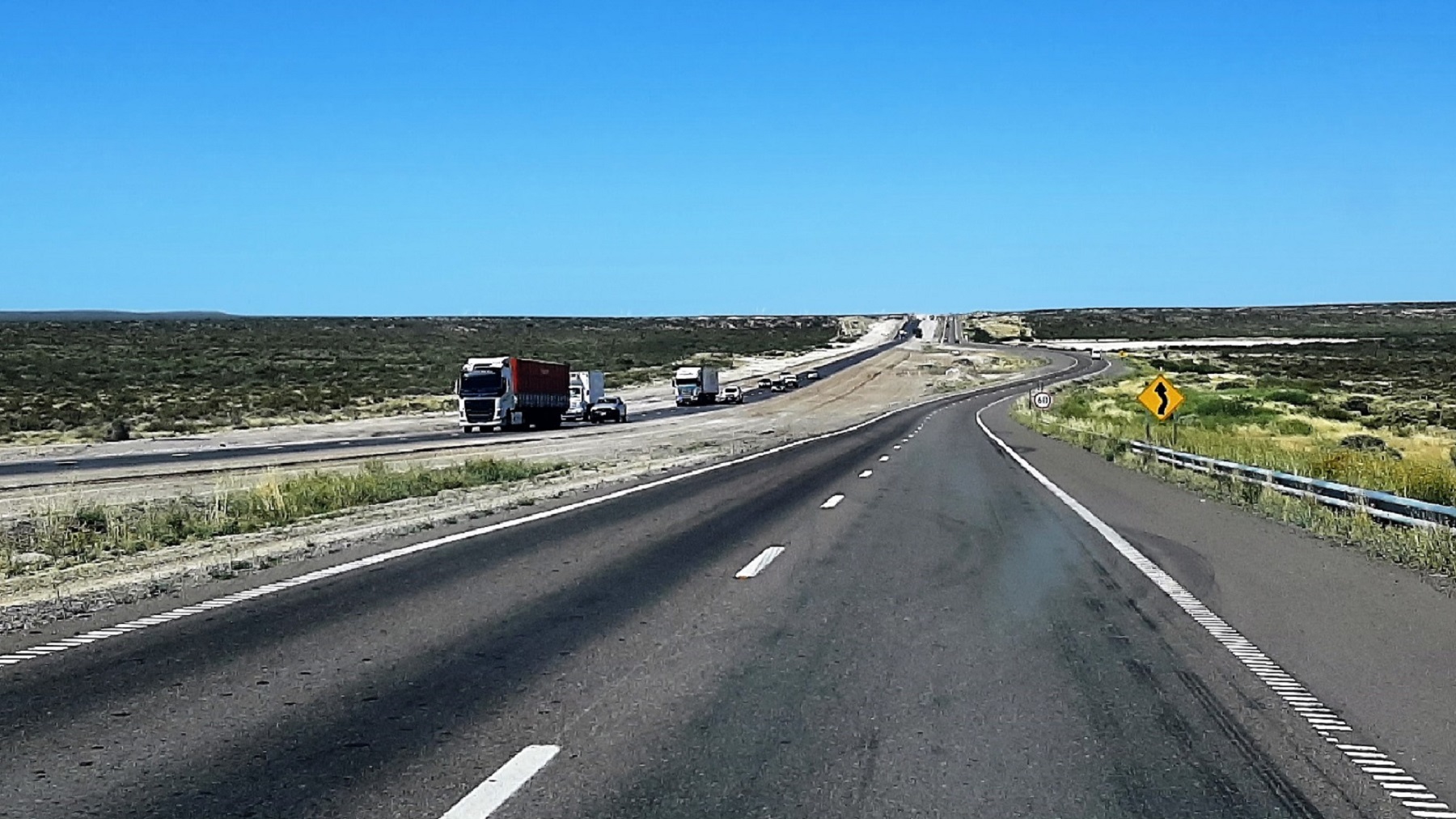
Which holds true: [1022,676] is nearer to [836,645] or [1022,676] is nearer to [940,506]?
[836,645]

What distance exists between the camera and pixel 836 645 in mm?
9492

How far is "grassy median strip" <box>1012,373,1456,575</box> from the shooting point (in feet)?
53.4

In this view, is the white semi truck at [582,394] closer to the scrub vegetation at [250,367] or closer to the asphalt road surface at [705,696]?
the scrub vegetation at [250,367]

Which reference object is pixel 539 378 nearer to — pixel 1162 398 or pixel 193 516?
pixel 1162 398

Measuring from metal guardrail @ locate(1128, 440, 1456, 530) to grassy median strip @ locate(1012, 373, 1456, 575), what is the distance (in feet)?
0.45

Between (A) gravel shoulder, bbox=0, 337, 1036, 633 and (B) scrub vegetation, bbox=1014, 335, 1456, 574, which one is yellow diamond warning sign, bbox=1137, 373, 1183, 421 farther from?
(A) gravel shoulder, bbox=0, 337, 1036, 633

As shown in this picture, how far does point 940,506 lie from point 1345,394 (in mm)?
67400

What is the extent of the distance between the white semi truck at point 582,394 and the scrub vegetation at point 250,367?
28.4ft

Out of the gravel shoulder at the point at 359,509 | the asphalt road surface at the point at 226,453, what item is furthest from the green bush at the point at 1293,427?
the asphalt road surface at the point at 226,453

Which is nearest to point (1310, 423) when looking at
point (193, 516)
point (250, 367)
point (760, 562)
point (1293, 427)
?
point (1293, 427)

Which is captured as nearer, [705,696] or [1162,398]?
[705,696]

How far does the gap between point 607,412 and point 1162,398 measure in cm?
4111

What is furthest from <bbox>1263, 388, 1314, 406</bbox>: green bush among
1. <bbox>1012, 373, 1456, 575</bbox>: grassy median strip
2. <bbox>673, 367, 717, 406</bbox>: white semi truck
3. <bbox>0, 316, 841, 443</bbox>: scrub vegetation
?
<bbox>0, 316, 841, 443</bbox>: scrub vegetation

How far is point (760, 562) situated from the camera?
14.2 metres
